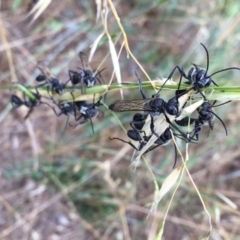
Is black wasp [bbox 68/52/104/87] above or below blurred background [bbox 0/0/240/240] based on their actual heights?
above

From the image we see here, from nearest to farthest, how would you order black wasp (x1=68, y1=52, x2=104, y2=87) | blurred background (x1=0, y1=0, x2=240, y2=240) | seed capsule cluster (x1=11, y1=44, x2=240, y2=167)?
seed capsule cluster (x1=11, y1=44, x2=240, y2=167), black wasp (x1=68, y1=52, x2=104, y2=87), blurred background (x1=0, y1=0, x2=240, y2=240)

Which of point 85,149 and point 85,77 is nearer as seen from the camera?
point 85,77

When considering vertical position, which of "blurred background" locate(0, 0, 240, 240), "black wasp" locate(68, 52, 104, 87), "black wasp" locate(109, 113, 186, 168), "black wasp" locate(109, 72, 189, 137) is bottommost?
"blurred background" locate(0, 0, 240, 240)

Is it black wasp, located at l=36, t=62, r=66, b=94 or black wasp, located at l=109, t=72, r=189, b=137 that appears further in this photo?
black wasp, located at l=36, t=62, r=66, b=94

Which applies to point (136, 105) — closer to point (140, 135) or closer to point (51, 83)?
point (140, 135)

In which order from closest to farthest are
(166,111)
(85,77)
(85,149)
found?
(166,111)
(85,77)
(85,149)

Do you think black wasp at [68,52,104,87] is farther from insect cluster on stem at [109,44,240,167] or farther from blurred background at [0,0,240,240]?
blurred background at [0,0,240,240]

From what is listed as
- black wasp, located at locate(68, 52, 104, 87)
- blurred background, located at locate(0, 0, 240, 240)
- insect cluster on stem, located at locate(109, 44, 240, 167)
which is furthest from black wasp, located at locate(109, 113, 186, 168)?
blurred background, located at locate(0, 0, 240, 240)

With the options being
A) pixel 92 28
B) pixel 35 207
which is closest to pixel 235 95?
pixel 92 28

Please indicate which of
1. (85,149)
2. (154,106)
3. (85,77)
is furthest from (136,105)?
(85,149)
